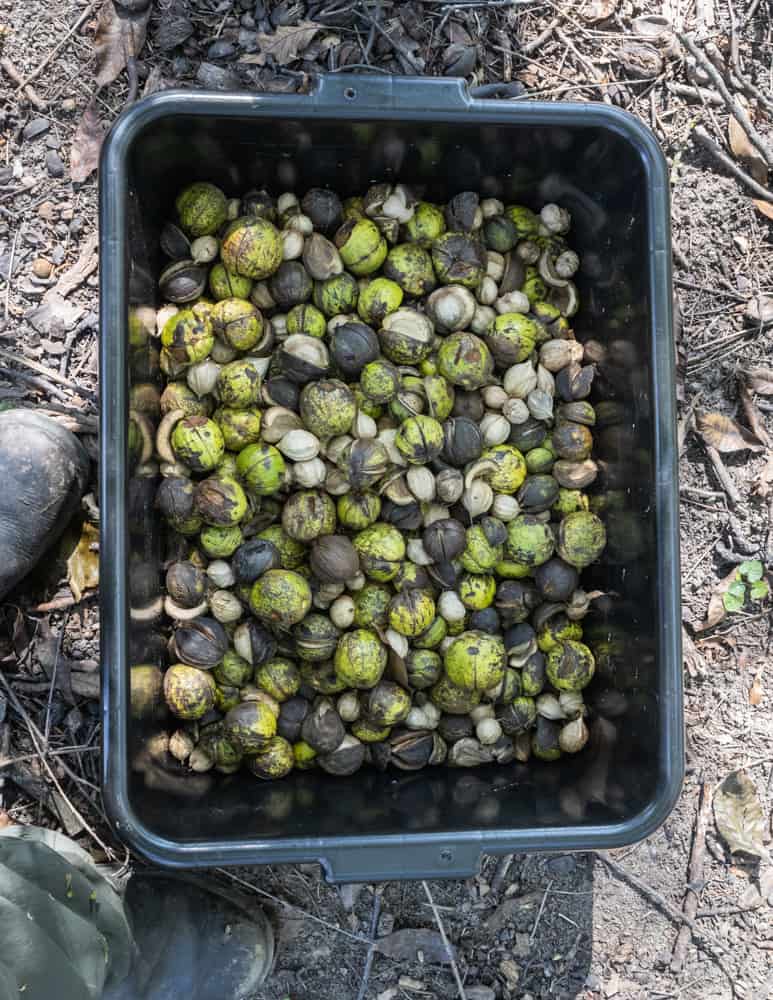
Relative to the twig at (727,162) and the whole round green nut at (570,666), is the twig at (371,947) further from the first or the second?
the twig at (727,162)

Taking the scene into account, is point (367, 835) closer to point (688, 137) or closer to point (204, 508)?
point (204, 508)

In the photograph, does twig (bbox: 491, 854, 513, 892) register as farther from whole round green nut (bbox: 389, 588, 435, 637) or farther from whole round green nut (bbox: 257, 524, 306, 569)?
whole round green nut (bbox: 257, 524, 306, 569)

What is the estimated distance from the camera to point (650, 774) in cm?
237

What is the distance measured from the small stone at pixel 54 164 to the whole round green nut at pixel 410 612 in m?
1.73

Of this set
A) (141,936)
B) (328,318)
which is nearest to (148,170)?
(328,318)

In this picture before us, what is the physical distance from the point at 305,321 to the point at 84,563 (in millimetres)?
1065

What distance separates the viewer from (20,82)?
2.96 meters

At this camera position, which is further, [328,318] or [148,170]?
[328,318]

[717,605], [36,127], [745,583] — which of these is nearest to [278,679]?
[717,605]

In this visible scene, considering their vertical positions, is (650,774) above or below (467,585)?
below

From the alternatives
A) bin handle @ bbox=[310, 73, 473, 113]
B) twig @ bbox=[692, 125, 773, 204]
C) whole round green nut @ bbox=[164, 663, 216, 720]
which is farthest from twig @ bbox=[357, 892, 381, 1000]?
twig @ bbox=[692, 125, 773, 204]

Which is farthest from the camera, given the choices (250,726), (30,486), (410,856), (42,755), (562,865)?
(562,865)

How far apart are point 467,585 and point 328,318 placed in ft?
2.77

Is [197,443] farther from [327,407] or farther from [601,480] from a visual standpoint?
[601,480]
